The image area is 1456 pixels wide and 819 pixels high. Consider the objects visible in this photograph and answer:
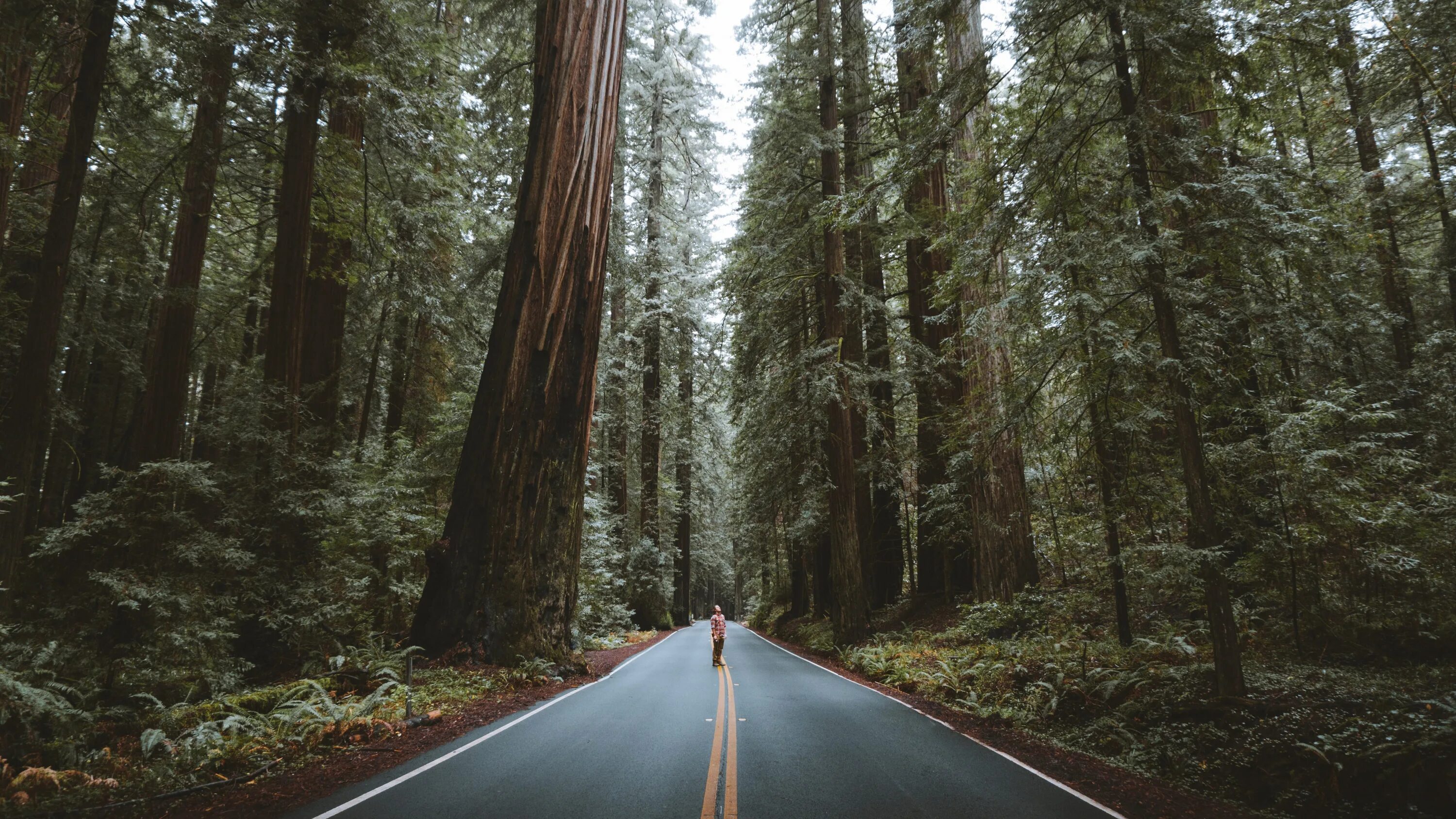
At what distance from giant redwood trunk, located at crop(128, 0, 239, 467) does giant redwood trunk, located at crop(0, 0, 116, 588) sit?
1490 millimetres

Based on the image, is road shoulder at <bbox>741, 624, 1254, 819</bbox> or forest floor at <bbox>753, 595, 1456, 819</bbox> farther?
road shoulder at <bbox>741, 624, 1254, 819</bbox>

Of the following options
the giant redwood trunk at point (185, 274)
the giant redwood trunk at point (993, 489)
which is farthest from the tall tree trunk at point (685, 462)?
the giant redwood trunk at point (185, 274)

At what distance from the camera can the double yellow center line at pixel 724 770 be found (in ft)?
14.0

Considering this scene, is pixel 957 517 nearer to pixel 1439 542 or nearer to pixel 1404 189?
pixel 1439 542

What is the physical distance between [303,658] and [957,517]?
453 inches

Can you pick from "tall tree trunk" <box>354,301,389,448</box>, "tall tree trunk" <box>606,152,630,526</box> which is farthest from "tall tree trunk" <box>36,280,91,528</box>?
"tall tree trunk" <box>606,152,630,526</box>

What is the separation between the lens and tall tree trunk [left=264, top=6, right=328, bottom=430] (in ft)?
31.1

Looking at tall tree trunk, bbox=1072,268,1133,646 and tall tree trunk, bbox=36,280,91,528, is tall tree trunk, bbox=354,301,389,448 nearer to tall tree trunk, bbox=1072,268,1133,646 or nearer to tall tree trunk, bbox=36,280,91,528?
tall tree trunk, bbox=36,280,91,528

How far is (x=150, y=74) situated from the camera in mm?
8195

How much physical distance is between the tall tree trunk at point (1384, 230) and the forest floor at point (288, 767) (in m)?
14.0

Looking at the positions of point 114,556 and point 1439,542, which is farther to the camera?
point 114,556

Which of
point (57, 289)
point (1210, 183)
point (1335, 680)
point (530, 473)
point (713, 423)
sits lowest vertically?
point (1335, 680)

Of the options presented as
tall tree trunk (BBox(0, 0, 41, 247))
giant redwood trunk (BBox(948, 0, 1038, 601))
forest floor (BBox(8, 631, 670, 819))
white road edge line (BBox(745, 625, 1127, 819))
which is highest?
tall tree trunk (BBox(0, 0, 41, 247))

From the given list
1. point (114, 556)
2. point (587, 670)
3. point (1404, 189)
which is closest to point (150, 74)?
point (114, 556)
